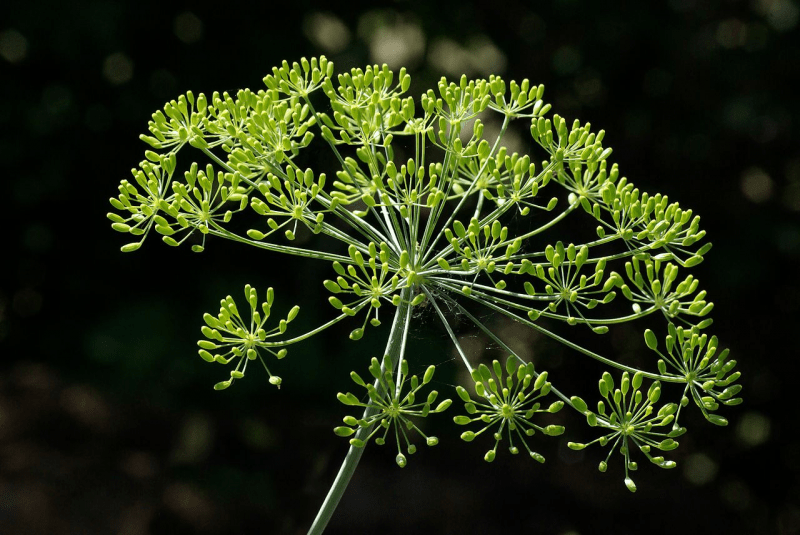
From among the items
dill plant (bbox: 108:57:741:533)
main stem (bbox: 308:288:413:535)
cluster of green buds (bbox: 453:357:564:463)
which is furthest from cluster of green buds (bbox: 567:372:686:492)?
main stem (bbox: 308:288:413:535)

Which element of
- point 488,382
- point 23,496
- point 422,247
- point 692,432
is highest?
point 692,432

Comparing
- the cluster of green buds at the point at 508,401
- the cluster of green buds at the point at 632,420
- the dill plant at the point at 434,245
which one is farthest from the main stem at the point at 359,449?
the cluster of green buds at the point at 632,420

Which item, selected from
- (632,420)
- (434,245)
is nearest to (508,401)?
(632,420)

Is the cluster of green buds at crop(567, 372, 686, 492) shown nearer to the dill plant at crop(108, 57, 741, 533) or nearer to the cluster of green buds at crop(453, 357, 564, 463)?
the dill plant at crop(108, 57, 741, 533)

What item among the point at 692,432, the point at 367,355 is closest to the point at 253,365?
the point at 367,355

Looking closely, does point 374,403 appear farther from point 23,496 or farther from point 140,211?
point 23,496

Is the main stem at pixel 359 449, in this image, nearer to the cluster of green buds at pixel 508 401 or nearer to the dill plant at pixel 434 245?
the dill plant at pixel 434 245

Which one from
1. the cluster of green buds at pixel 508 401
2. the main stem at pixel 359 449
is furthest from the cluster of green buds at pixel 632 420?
the main stem at pixel 359 449

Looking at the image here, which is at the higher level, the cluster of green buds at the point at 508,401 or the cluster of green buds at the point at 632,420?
the cluster of green buds at the point at 632,420
